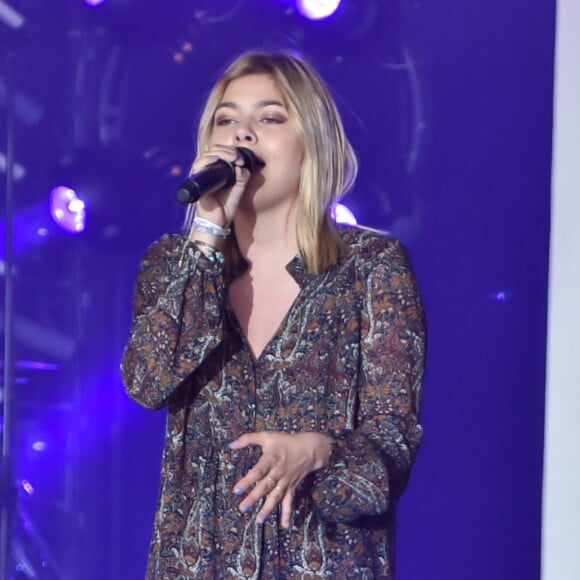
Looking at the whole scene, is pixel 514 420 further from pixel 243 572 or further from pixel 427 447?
pixel 243 572

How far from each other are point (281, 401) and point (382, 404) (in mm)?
131

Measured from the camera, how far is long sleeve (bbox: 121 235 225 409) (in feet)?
4.04

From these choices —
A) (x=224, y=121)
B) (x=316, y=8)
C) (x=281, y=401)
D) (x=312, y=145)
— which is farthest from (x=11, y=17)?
(x=281, y=401)

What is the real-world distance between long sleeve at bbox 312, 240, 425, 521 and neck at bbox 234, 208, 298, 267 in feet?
0.45

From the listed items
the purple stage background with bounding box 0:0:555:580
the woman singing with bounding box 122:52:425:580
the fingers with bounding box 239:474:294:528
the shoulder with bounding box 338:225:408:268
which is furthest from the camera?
the purple stage background with bounding box 0:0:555:580

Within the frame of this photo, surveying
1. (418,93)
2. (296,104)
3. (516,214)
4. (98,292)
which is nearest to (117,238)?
(98,292)

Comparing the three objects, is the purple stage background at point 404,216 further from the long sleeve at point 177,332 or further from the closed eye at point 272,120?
the long sleeve at point 177,332

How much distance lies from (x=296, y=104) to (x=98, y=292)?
3.82 feet

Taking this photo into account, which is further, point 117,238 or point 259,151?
point 117,238

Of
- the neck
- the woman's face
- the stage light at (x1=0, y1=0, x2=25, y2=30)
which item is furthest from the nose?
the stage light at (x1=0, y1=0, x2=25, y2=30)

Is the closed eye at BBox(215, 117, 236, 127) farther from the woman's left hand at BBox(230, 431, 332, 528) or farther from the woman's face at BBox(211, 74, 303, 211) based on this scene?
the woman's left hand at BBox(230, 431, 332, 528)

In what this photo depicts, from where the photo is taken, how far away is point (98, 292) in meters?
2.41

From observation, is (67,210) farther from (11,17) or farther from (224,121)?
(224,121)

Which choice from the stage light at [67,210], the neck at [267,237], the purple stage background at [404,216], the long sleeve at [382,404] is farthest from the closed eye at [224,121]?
the stage light at [67,210]
